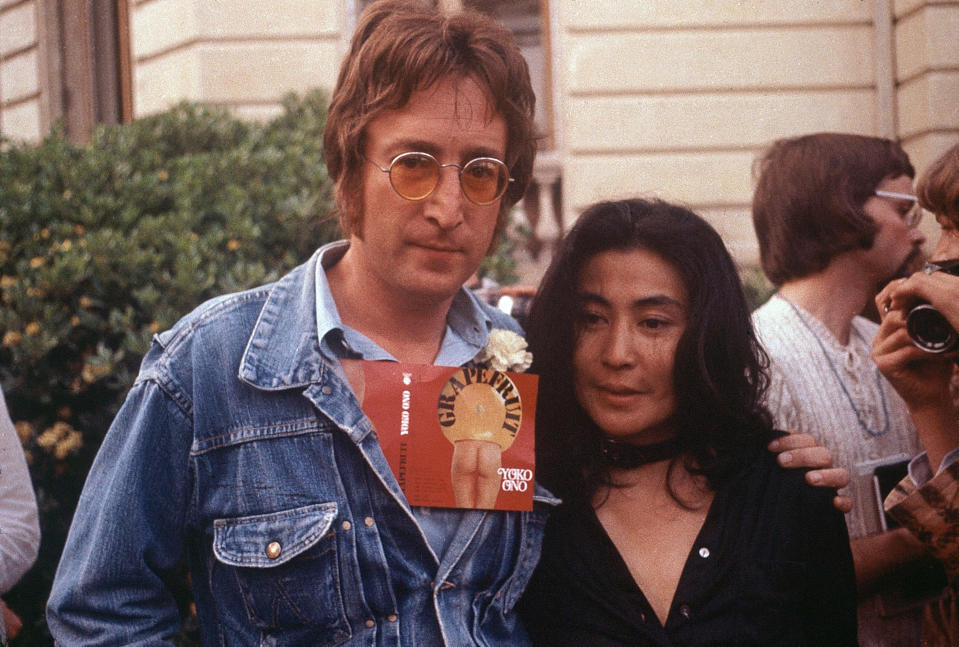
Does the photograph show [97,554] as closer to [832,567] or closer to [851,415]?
[832,567]

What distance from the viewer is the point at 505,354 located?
7.77 ft

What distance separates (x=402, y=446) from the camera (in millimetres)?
2131

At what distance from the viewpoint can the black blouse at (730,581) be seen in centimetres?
220

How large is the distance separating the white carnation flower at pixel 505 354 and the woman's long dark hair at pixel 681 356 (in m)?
0.16

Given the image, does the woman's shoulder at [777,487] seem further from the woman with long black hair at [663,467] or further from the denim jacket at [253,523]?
the denim jacket at [253,523]

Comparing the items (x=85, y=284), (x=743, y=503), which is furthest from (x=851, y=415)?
(x=85, y=284)

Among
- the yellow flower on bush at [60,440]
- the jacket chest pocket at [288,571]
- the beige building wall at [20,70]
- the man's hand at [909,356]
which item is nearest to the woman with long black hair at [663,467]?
the man's hand at [909,356]

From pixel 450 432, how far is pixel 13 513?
126cm

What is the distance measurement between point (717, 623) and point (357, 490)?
2.83 feet

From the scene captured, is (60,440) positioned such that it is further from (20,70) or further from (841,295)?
(20,70)

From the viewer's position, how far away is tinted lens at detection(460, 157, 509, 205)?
7.02 feet

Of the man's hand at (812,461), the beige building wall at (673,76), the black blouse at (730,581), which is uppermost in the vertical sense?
the beige building wall at (673,76)

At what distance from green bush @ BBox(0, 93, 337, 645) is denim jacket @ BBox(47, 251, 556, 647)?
1.91 m

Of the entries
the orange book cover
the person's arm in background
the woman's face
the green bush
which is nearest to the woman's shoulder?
the woman's face
